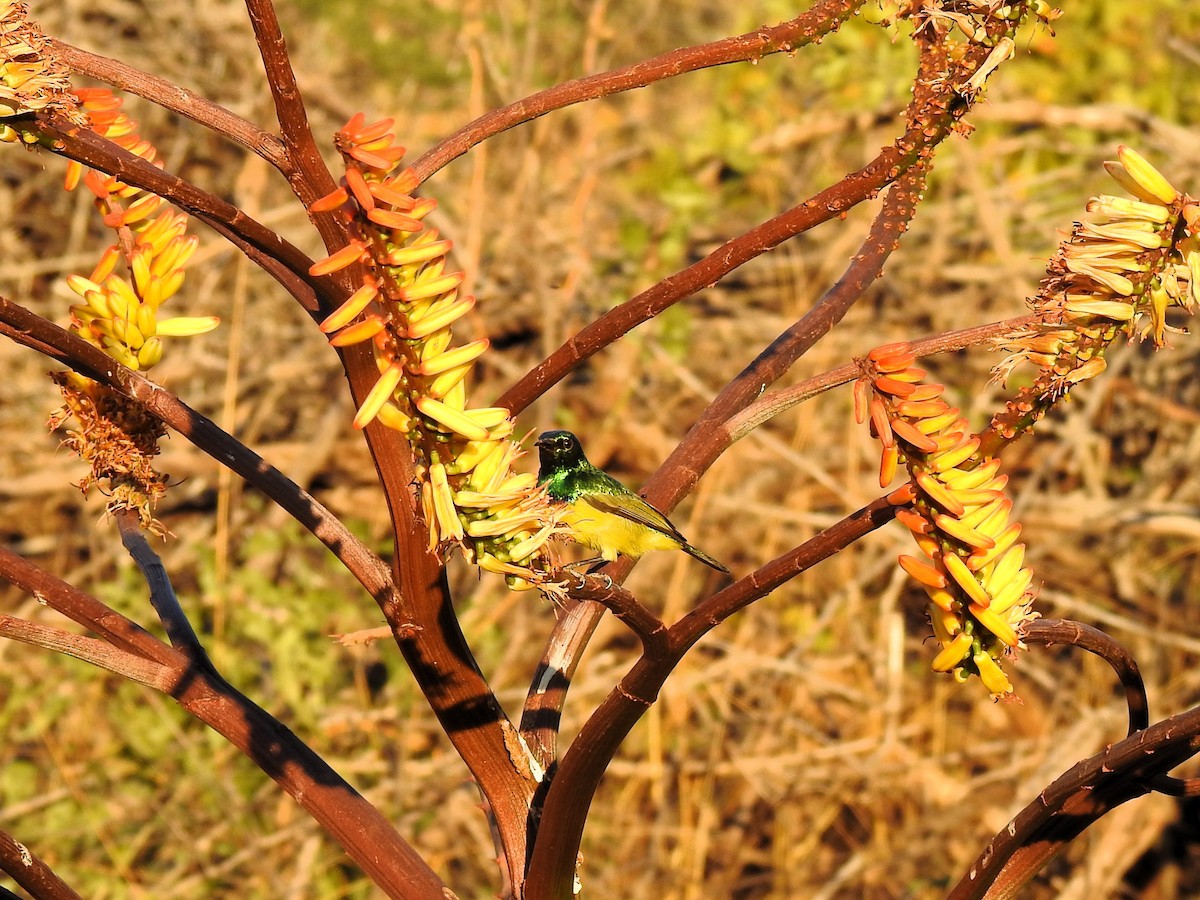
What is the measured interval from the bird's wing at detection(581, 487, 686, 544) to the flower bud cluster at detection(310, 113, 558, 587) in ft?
1.15

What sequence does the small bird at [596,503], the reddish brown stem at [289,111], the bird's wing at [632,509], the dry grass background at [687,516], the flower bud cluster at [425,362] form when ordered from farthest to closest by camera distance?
the dry grass background at [687,516], the small bird at [596,503], the bird's wing at [632,509], the reddish brown stem at [289,111], the flower bud cluster at [425,362]

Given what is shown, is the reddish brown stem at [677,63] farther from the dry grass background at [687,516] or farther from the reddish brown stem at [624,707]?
the dry grass background at [687,516]

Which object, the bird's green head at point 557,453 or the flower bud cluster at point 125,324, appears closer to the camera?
the flower bud cluster at point 125,324

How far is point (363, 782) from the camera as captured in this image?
3.30m

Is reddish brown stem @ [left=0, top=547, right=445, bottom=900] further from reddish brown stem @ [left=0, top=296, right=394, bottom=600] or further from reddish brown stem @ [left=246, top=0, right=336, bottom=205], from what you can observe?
reddish brown stem @ [left=246, top=0, right=336, bottom=205]

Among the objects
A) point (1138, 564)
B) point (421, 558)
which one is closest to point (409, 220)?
point (421, 558)

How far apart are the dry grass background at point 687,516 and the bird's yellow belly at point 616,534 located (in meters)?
1.65

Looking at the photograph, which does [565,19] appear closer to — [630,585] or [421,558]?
[630,585]

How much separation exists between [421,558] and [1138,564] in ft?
10.1

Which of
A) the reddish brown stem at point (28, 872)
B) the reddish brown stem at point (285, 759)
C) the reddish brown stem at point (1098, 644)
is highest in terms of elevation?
the reddish brown stem at point (1098, 644)

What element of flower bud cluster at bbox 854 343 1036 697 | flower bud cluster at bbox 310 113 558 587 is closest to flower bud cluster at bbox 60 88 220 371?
flower bud cluster at bbox 310 113 558 587

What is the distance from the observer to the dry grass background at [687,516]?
3184 millimetres

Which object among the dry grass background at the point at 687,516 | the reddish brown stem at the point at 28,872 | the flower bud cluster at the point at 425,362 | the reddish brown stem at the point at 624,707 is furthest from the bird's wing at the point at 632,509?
the dry grass background at the point at 687,516

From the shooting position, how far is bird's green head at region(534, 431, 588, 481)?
1560mm
